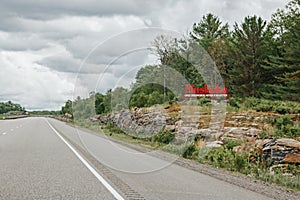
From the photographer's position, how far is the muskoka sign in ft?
124

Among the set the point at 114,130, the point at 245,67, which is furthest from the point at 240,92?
the point at 114,130

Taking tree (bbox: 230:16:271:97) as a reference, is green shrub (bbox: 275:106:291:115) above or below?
below

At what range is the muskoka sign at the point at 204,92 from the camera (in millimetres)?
37781

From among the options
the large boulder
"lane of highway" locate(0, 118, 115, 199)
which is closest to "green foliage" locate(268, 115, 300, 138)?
the large boulder

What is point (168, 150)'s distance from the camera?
2069cm

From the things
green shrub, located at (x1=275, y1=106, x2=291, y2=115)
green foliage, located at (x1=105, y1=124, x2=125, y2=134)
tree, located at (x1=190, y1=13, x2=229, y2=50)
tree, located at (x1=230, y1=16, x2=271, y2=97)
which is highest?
tree, located at (x1=190, y1=13, x2=229, y2=50)

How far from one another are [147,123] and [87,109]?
1744 centimetres

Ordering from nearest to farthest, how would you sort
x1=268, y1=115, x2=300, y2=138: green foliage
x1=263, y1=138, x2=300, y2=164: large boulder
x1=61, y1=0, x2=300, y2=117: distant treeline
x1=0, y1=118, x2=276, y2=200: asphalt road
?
x1=0, y1=118, x2=276, y2=200: asphalt road → x1=263, y1=138, x2=300, y2=164: large boulder → x1=268, y1=115, x2=300, y2=138: green foliage → x1=61, y1=0, x2=300, y2=117: distant treeline

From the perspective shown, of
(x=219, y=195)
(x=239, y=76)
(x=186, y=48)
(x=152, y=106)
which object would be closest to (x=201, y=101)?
(x=152, y=106)

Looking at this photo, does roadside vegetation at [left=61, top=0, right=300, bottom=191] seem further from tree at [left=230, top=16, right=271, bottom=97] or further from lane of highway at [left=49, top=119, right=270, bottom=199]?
lane of highway at [left=49, top=119, right=270, bottom=199]

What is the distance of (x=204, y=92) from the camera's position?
1704 inches

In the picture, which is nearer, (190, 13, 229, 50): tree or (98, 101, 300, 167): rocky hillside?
(98, 101, 300, 167): rocky hillside

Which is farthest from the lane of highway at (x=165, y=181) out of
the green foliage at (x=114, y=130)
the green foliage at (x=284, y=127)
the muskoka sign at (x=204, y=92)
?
the muskoka sign at (x=204, y=92)

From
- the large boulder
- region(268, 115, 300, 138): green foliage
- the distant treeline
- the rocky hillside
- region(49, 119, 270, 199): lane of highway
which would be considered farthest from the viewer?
the distant treeline
